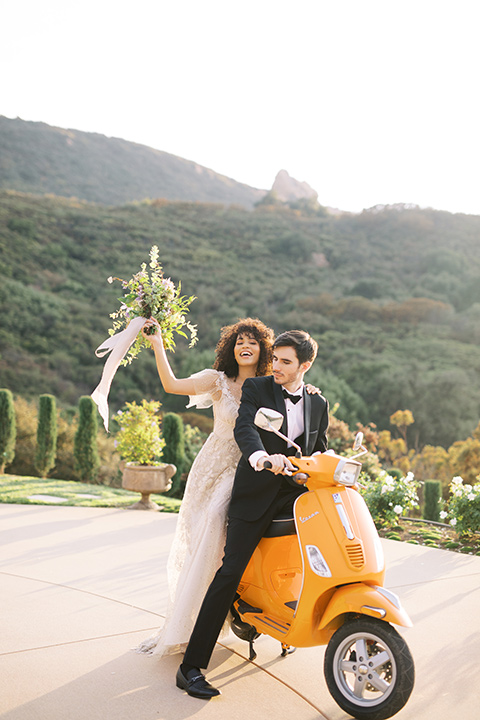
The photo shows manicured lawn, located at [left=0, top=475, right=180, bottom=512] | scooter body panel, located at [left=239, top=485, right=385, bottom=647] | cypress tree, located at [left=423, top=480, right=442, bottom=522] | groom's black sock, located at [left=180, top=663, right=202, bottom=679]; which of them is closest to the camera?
scooter body panel, located at [left=239, top=485, right=385, bottom=647]

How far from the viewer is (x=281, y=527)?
8.98ft

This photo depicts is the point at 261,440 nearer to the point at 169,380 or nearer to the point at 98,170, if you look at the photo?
the point at 169,380

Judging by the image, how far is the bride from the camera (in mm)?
2941

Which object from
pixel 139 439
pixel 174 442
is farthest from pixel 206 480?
pixel 174 442

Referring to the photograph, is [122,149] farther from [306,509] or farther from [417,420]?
[306,509]

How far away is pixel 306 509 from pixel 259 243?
30984 mm

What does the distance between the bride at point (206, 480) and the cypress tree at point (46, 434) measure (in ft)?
28.0

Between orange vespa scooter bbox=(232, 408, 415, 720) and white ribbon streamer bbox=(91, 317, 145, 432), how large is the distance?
3.43 feet

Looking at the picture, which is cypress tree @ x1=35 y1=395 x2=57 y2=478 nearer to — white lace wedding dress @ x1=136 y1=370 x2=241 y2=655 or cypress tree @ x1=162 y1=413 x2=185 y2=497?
cypress tree @ x1=162 y1=413 x2=185 y2=497

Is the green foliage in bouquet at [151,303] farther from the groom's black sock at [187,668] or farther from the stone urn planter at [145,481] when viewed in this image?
the stone urn planter at [145,481]

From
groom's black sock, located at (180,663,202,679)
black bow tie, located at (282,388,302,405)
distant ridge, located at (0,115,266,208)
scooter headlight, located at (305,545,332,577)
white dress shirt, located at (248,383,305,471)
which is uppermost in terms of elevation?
distant ridge, located at (0,115,266,208)

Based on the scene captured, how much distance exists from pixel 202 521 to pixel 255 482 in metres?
0.44

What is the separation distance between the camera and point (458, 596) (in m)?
4.11

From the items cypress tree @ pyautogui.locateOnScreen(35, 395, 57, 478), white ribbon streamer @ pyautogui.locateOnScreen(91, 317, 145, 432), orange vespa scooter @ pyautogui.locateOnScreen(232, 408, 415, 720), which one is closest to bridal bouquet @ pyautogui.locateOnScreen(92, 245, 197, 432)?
white ribbon streamer @ pyautogui.locateOnScreen(91, 317, 145, 432)
